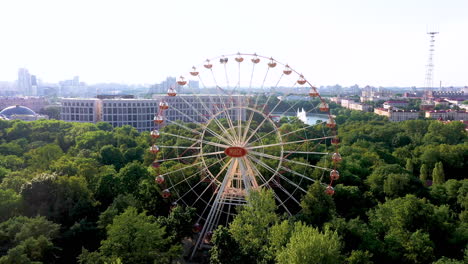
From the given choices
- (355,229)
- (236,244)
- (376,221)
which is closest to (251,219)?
(236,244)

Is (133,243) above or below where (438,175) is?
below

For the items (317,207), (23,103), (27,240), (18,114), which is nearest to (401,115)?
(18,114)

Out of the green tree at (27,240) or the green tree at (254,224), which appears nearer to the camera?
the green tree at (27,240)

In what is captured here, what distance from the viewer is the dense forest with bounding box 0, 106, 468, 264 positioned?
2130 cm

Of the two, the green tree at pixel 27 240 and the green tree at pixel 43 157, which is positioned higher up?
the green tree at pixel 43 157

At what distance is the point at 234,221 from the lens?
2327cm

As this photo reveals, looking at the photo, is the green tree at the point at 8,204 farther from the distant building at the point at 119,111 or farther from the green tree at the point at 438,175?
the distant building at the point at 119,111

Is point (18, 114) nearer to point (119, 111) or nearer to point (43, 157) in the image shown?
point (119, 111)

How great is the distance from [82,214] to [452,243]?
21.0 metres

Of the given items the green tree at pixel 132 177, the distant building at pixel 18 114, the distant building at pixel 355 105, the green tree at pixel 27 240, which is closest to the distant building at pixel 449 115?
the distant building at pixel 355 105

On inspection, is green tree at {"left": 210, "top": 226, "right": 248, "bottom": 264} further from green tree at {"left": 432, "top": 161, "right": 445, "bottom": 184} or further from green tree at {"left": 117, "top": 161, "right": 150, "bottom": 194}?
green tree at {"left": 432, "top": 161, "right": 445, "bottom": 184}

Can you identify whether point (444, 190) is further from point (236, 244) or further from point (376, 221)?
point (236, 244)

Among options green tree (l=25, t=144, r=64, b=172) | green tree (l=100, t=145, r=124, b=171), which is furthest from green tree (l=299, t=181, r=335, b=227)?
green tree (l=100, t=145, r=124, b=171)

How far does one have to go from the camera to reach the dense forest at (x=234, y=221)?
21.3 metres
